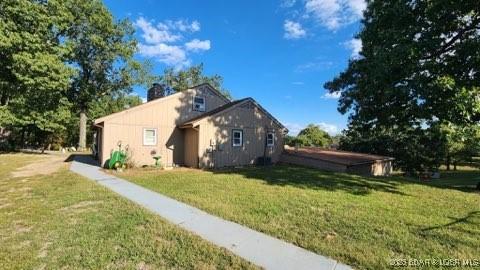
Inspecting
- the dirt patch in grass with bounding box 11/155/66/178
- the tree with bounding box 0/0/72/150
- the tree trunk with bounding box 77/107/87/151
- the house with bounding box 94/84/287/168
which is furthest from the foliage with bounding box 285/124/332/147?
the dirt patch in grass with bounding box 11/155/66/178

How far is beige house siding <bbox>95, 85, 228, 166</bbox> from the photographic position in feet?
53.0

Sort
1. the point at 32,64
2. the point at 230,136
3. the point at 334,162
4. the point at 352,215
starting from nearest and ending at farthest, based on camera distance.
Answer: the point at 352,215, the point at 230,136, the point at 334,162, the point at 32,64

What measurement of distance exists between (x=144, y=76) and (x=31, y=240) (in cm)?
2945

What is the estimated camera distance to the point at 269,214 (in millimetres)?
6727

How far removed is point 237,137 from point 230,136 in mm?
558

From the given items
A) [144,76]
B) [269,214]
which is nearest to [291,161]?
[269,214]

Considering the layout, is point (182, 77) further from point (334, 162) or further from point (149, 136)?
point (334, 162)

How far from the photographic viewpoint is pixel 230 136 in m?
17.8

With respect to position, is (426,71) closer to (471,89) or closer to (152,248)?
Result: (471,89)

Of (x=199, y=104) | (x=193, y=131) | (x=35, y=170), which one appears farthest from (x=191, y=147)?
(x=35, y=170)

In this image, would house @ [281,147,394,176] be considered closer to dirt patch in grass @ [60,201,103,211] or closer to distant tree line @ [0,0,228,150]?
dirt patch in grass @ [60,201,103,211]

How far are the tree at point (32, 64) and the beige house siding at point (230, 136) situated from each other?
16.2m

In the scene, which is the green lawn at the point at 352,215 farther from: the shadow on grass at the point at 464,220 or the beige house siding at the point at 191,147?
the beige house siding at the point at 191,147

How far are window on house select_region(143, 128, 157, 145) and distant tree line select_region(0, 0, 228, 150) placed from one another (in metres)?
13.0
